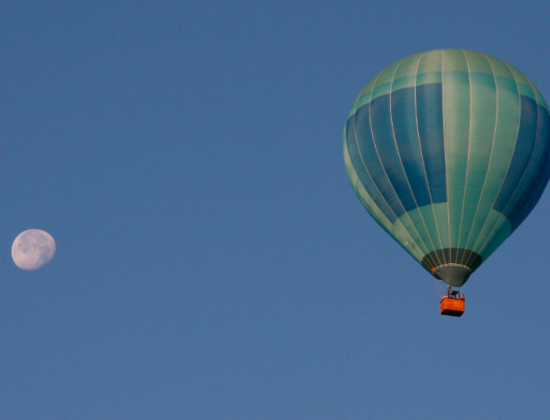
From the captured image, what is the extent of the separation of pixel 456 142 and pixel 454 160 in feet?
2.23

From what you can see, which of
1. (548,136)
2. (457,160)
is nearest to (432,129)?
(457,160)

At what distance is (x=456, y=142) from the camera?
4391 cm

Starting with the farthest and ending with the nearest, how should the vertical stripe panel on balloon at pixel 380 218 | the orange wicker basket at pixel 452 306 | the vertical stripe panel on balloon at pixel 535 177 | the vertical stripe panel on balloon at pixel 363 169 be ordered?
the vertical stripe panel on balloon at pixel 363 169
the vertical stripe panel on balloon at pixel 380 218
the vertical stripe panel on balloon at pixel 535 177
the orange wicker basket at pixel 452 306

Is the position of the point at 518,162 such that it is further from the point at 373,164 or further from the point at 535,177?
the point at 373,164

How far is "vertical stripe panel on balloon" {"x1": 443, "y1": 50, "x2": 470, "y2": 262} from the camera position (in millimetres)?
43688

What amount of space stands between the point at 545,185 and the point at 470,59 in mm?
5620

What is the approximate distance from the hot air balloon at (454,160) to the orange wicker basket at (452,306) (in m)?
0.47

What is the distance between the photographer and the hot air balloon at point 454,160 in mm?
43750

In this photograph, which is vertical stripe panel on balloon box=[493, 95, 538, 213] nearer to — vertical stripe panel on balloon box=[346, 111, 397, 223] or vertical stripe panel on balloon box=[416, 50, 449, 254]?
vertical stripe panel on balloon box=[416, 50, 449, 254]

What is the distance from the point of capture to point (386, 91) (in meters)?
45.7

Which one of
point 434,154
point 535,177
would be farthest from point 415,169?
point 535,177

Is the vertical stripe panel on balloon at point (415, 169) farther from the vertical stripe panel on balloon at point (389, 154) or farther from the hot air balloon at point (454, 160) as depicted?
the vertical stripe panel on balloon at point (389, 154)

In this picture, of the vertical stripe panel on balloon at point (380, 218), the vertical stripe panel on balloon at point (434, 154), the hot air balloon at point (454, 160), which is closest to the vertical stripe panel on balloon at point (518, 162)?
the hot air balloon at point (454, 160)

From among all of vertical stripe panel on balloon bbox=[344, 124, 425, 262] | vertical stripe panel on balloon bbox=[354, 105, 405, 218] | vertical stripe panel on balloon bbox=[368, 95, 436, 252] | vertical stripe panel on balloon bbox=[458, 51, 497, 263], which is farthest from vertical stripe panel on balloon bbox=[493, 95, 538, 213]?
vertical stripe panel on balloon bbox=[354, 105, 405, 218]
